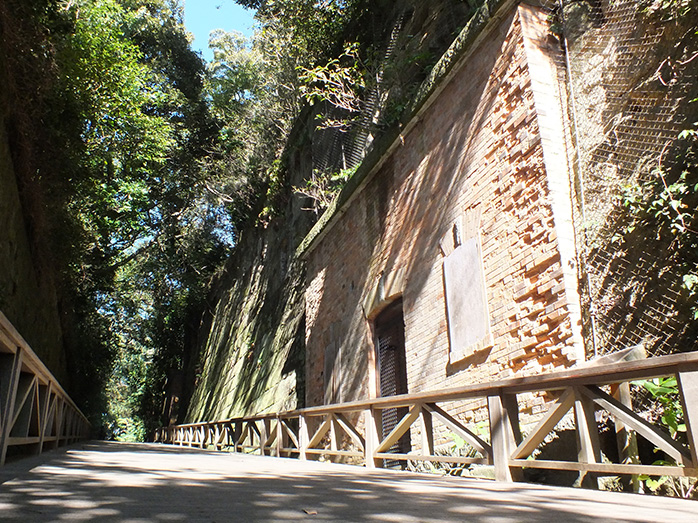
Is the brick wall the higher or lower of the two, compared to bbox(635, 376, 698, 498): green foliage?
higher

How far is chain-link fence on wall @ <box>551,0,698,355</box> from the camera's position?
13.9 ft

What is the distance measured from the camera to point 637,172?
4.73 metres

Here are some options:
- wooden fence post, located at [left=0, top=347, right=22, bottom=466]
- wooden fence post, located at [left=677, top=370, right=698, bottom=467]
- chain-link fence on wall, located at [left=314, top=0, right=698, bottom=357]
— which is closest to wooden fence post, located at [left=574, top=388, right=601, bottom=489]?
wooden fence post, located at [left=677, top=370, right=698, bottom=467]

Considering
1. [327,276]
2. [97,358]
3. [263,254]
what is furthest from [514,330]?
[97,358]

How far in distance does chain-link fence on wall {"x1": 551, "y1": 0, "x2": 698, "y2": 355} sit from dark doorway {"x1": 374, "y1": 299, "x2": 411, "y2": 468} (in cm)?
344

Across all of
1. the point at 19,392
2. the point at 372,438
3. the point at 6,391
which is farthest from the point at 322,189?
the point at 6,391

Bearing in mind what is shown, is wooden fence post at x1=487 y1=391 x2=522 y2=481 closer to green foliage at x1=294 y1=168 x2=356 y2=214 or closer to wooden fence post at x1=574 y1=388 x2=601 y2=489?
wooden fence post at x1=574 y1=388 x2=601 y2=489

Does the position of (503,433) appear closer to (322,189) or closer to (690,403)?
(690,403)

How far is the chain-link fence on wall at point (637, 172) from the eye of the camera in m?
4.22

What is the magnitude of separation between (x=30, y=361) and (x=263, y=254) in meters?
12.1

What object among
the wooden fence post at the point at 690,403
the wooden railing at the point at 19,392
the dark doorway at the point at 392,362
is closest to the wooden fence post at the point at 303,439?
the dark doorway at the point at 392,362

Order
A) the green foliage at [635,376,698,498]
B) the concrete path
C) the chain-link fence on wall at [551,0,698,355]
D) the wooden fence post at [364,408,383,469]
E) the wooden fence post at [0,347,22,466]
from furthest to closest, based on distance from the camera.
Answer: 1. the wooden fence post at [364,408,383,469]
2. the chain-link fence on wall at [551,0,698,355]
3. the wooden fence post at [0,347,22,466]
4. the green foliage at [635,376,698,498]
5. the concrete path

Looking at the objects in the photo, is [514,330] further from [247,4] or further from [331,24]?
[247,4]

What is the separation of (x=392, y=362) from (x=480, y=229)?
111 inches
